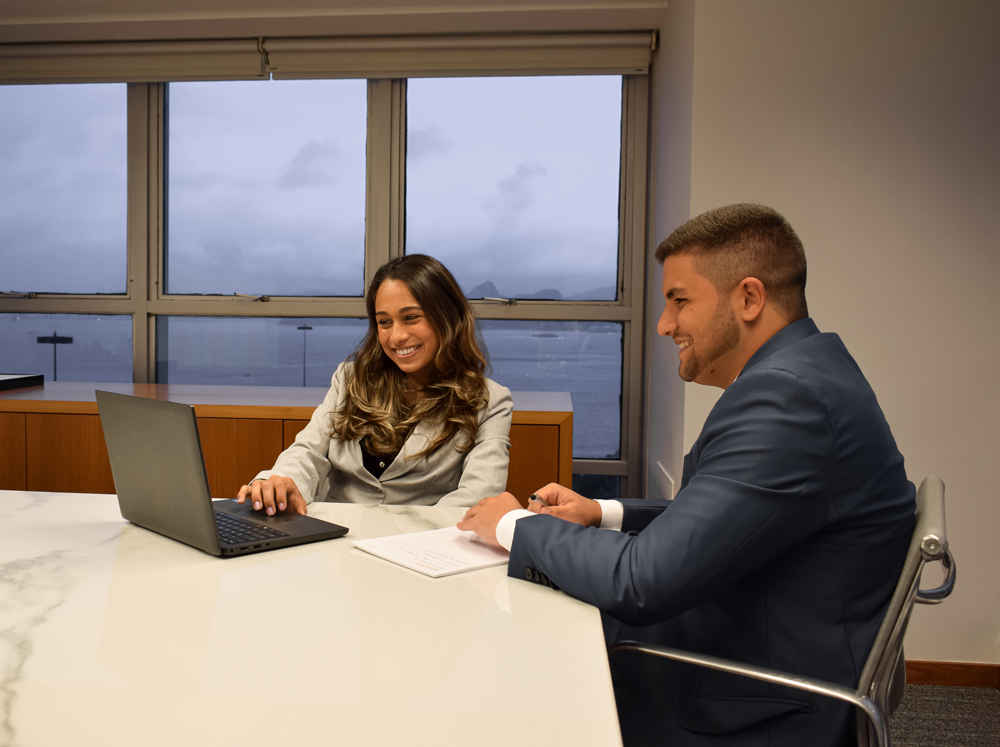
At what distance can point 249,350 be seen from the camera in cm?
355

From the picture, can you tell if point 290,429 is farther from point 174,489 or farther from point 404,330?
point 174,489

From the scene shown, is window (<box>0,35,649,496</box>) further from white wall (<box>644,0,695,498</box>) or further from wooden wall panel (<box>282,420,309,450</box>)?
wooden wall panel (<box>282,420,309,450</box>)

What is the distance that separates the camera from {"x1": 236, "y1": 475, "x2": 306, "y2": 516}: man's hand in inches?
55.0

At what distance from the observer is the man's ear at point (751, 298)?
118cm

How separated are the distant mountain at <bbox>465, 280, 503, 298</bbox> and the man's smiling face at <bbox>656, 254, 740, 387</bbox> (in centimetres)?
218

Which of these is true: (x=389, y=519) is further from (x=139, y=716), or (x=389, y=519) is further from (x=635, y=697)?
(x=139, y=716)

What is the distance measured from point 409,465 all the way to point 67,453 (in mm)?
1649

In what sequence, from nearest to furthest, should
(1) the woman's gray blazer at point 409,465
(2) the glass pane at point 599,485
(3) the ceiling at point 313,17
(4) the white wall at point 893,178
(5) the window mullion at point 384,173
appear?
(1) the woman's gray blazer at point 409,465 → (4) the white wall at point 893,178 → (3) the ceiling at point 313,17 → (5) the window mullion at point 384,173 → (2) the glass pane at point 599,485

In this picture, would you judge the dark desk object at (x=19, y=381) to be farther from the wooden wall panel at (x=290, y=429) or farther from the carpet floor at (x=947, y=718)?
the carpet floor at (x=947, y=718)

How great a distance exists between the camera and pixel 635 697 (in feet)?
3.75

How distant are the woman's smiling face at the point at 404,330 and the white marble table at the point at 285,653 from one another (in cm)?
89

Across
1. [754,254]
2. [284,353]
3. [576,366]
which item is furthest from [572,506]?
[284,353]

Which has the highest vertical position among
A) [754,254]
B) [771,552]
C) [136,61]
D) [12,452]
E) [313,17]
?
[313,17]

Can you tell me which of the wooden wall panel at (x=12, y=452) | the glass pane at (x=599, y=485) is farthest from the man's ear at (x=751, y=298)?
the wooden wall panel at (x=12, y=452)
